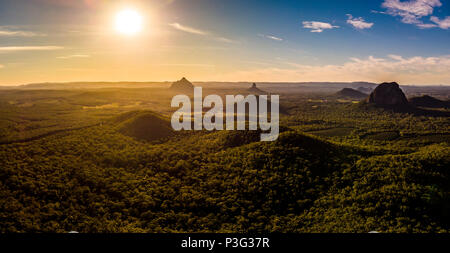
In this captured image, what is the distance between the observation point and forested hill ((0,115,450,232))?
85.2 feet

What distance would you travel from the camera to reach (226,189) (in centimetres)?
3453

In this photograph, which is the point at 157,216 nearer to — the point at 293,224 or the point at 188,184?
the point at 188,184

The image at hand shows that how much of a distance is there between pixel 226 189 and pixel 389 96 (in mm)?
165450

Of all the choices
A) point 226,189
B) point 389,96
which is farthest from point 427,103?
point 226,189

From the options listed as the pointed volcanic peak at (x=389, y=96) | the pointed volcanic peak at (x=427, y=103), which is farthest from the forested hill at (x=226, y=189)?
the pointed volcanic peak at (x=427, y=103)

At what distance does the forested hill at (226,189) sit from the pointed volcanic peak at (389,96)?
138768mm

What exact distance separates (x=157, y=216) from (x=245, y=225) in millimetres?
10745

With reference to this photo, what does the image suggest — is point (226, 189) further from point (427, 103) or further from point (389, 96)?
point (427, 103)

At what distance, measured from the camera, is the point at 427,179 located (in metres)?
31.1

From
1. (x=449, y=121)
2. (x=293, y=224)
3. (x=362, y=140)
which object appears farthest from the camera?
(x=449, y=121)

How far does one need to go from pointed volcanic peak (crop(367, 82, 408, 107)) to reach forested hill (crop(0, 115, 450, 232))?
455ft

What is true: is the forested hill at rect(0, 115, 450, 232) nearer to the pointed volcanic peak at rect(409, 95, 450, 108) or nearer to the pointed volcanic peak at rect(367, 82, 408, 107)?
the pointed volcanic peak at rect(367, 82, 408, 107)

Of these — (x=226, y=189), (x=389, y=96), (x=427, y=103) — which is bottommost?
(x=226, y=189)
